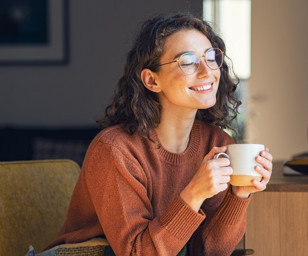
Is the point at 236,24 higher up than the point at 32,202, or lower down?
higher up

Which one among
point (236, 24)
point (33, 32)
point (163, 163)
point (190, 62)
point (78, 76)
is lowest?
point (163, 163)

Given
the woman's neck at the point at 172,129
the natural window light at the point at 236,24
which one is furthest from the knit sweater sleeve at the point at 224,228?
the natural window light at the point at 236,24

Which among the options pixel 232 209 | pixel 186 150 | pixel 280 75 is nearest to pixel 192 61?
pixel 186 150

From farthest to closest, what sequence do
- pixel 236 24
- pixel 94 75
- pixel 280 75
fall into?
pixel 236 24, pixel 94 75, pixel 280 75

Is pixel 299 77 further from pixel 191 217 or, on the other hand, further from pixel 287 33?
pixel 191 217

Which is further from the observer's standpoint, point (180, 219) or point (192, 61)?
point (192, 61)

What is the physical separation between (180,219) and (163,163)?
24 cm

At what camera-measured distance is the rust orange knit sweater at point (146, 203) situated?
1407mm

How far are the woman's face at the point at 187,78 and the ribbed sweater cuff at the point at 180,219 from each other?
10.6 inches

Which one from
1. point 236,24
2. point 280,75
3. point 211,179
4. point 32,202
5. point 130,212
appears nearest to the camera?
point 211,179

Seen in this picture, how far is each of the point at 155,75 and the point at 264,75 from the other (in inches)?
93.0

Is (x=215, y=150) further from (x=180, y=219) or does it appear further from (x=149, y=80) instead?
(x=149, y=80)

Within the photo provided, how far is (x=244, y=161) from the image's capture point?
135 centimetres

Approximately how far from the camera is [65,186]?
187 cm
